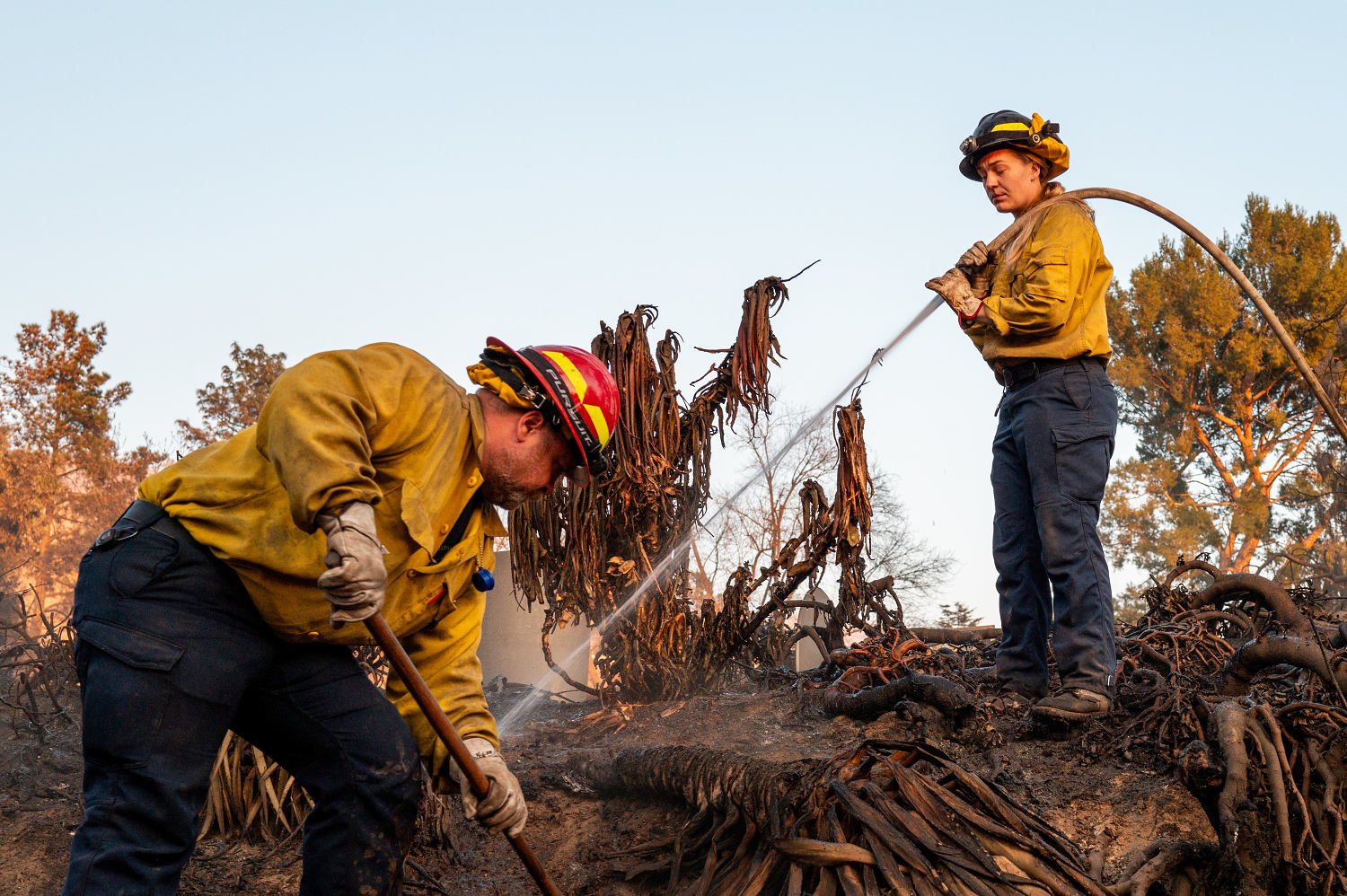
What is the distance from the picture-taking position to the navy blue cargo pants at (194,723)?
2240 millimetres

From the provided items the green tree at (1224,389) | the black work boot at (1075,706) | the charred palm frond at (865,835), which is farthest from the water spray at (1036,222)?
the green tree at (1224,389)

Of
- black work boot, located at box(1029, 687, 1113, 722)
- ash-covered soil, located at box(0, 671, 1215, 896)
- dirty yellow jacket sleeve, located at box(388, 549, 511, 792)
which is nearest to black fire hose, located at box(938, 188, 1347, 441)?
black work boot, located at box(1029, 687, 1113, 722)

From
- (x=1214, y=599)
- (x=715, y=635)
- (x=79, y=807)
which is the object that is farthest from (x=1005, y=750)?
(x=79, y=807)

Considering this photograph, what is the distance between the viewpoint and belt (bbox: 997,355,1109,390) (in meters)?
4.38

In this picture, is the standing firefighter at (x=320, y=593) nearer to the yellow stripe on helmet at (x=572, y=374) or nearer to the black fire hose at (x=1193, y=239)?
the yellow stripe on helmet at (x=572, y=374)

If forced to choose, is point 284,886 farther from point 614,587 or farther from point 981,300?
point 981,300

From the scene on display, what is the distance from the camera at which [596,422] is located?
2.80 meters

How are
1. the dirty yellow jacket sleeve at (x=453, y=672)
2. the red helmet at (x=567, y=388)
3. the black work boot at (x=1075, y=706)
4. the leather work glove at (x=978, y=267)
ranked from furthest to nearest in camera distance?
the leather work glove at (x=978, y=267), the black work boot at (x=1075, y=706), the dirty yellow jacket sleeve at (x=453, y=672), the red helmet at (x=567, y=388)

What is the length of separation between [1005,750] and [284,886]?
2885mm

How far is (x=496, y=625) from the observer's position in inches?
380

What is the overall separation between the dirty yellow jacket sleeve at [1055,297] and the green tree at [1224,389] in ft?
65.3

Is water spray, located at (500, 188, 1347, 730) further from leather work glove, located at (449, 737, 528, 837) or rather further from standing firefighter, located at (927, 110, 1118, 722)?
leather work glove, located at (449, 737, 528, 837)

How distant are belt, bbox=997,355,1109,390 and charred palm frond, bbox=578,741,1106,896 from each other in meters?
1.86

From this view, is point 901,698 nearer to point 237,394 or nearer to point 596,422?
point 596,422
